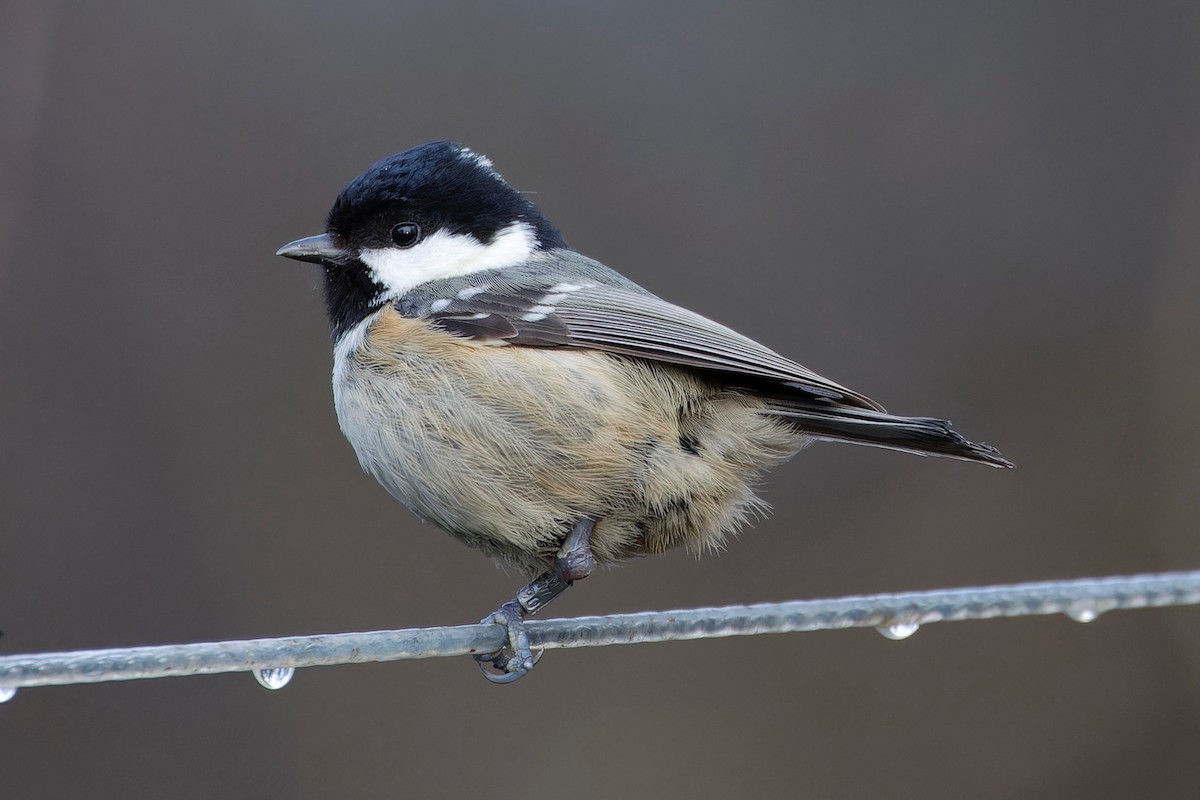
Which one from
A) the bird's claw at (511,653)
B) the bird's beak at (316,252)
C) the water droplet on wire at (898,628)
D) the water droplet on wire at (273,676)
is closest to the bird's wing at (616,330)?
the bird's beak at (316,252)

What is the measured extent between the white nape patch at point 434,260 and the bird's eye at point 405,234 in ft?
0.04

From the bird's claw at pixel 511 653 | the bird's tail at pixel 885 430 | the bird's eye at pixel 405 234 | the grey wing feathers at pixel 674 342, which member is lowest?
the bird's claw at pixel 511 653

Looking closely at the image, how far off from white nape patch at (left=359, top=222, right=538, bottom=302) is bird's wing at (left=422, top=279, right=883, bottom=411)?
164 mm

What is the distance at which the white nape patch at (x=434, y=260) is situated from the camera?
2471mm

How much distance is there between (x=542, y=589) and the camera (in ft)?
7.32

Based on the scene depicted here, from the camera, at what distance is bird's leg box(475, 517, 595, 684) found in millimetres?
1993

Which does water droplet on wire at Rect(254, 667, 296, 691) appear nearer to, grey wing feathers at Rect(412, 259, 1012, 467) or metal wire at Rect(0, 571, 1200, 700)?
metal wire at Rect(0, 571, 1200, 700)

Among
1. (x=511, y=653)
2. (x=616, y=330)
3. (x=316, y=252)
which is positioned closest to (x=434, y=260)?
(x=316, y=252)

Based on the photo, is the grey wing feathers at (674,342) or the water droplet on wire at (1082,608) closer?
the water droplet on wire at (1082,608)

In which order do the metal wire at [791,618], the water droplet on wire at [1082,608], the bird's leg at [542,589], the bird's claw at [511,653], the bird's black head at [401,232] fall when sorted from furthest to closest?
1. the bird's black head at [401,232]
2. the bird's leg at [542,589]
3. the bird's claw at [511,653]
4. the water droplet on wire at [1082,608]
5. the metal wire at [791,618]

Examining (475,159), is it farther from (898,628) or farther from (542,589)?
(898,628)

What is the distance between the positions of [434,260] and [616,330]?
49 centimetres

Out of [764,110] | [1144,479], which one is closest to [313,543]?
[764,110]

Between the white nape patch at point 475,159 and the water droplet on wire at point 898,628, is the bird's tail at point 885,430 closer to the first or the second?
the water droplet on wire at point 898,628
